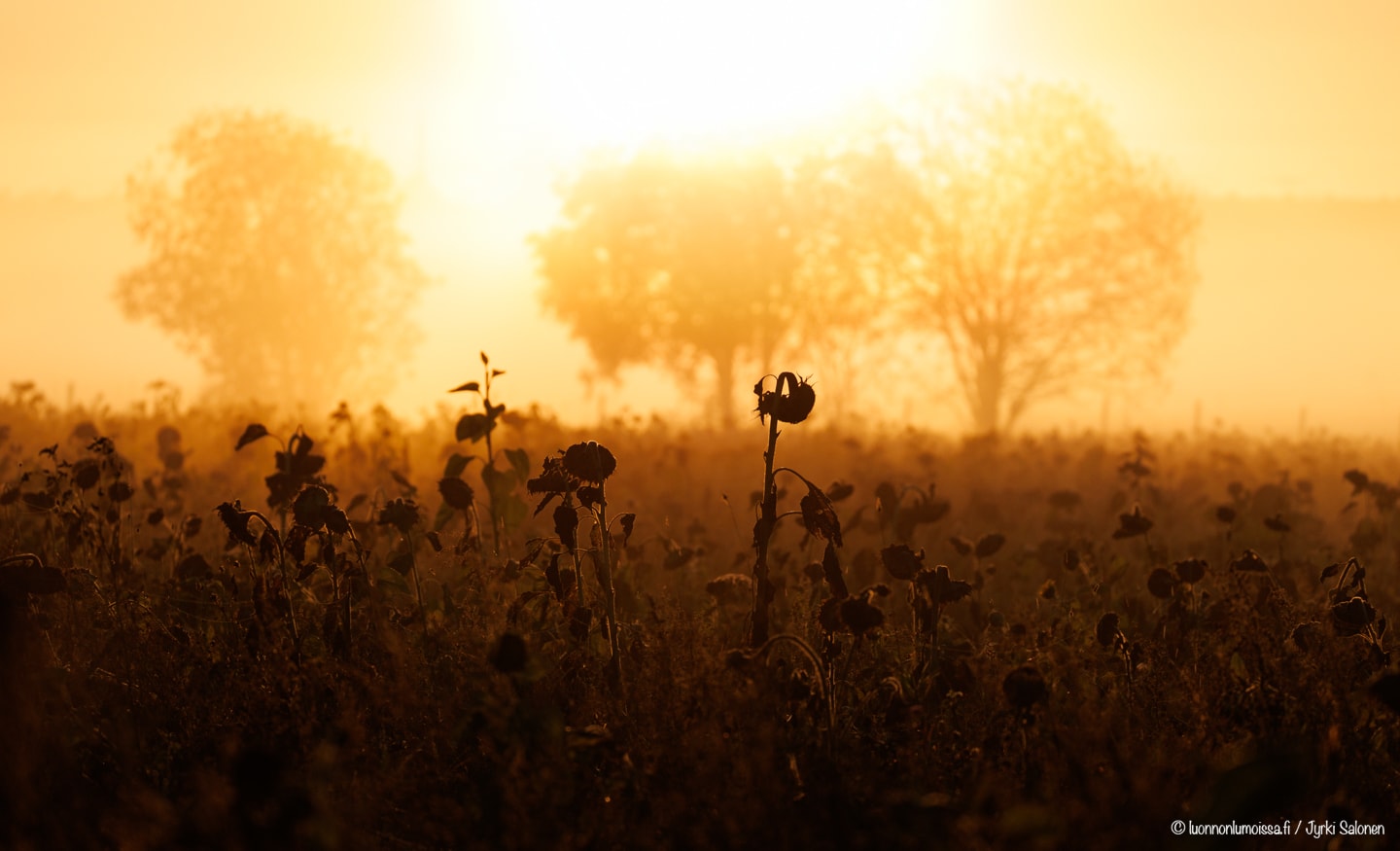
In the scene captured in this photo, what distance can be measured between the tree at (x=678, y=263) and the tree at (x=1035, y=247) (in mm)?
4611

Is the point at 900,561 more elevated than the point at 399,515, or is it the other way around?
the point at 399,515

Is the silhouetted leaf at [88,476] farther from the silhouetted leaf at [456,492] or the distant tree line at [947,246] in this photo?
the distant tree line at [947,246]

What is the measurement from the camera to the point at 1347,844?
3.18 metres

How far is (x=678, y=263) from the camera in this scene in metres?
34.1

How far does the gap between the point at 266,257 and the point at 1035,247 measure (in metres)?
22.6

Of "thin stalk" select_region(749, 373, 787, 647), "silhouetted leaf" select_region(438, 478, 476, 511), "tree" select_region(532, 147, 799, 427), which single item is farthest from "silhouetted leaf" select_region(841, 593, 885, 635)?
"tree" select_region(532, 147, 799, 427)

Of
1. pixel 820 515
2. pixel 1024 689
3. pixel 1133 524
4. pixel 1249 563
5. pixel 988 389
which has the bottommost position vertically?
pixel 1024 689

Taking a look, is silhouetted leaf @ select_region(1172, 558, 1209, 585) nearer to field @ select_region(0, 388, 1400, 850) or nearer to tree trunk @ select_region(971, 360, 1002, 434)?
field @ select_region(0, 388, 1400, 850)

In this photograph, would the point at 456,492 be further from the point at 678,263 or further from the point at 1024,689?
the point at 678,263

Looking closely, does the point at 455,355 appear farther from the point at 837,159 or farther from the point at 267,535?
the point at 267,535

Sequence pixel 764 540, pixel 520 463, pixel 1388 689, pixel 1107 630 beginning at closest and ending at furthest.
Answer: pixel 1388 689, pixel 764 540, pixel 1107 630, pixel 520 463

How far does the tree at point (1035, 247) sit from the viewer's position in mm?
27959

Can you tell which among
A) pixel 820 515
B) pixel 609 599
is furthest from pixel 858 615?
pixel 609 599

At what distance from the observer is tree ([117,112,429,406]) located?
114 ft
